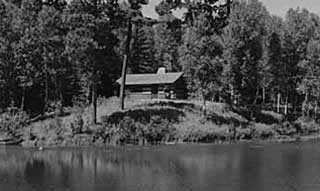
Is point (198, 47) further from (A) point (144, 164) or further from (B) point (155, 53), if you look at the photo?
(B) point (155, 53)

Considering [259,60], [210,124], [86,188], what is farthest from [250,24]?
[86,188]

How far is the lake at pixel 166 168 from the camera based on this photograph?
29141 mm

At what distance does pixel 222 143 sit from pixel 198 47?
35.0 feet

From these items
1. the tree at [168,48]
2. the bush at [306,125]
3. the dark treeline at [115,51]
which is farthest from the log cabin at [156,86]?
the tree at [168,48]

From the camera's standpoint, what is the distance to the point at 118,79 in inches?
2901

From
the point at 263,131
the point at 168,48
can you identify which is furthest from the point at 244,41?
the point at 168,48

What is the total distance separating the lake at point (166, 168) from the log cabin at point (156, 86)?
2252 cm

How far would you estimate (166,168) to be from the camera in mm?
35438

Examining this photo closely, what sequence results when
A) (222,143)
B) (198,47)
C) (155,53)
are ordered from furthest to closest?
(155,53), (198,47), (222,143)

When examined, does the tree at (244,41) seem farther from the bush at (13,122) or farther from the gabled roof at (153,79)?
the bush at (13,122)

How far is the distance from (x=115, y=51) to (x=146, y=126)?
13.3 meters

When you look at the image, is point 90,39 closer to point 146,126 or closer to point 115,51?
point 146,126

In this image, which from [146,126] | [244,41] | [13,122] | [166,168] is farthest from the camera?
[244,41]

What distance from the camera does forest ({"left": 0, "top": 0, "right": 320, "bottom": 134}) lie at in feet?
175
